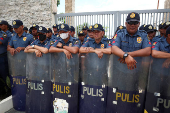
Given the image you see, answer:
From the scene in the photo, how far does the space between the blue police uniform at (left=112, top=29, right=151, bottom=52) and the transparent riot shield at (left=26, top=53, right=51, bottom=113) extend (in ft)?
4.18

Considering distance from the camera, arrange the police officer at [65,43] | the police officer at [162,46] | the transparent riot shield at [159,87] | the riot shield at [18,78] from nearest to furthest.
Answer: the transparent riot shield at [159,87] < the police officer at [162,46] < the police officer at [65,43] < the riot shield at [18,78]

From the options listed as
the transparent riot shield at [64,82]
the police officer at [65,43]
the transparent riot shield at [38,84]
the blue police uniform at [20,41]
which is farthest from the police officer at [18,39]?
the transparent riot shield at [64,82]

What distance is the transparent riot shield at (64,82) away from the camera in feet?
6.32

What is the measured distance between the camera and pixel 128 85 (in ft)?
5.46

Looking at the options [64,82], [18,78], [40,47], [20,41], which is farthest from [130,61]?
[20,41]

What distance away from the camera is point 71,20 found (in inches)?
231

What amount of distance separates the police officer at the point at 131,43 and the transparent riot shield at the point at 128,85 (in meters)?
0.09

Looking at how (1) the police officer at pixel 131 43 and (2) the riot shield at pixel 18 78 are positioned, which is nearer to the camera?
(1) the police officer at pixel 131 43

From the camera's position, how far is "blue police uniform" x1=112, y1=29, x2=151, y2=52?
5.93 feet

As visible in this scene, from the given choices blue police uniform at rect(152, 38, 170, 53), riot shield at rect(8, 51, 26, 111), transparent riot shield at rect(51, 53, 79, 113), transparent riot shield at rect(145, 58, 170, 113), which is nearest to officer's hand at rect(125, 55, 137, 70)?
transparent riot shield at rect(145, 58, 170, 113)

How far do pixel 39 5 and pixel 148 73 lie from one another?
641 cm

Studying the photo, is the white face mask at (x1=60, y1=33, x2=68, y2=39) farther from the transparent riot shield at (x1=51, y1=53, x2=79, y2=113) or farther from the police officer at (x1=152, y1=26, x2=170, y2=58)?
the police officer at (x1=152, y1=26, x2=170, y2=58)

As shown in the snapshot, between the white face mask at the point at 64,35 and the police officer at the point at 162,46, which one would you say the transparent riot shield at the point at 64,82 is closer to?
the white face mask at the point at 64,35

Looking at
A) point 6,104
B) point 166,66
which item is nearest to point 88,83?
point 166,66
